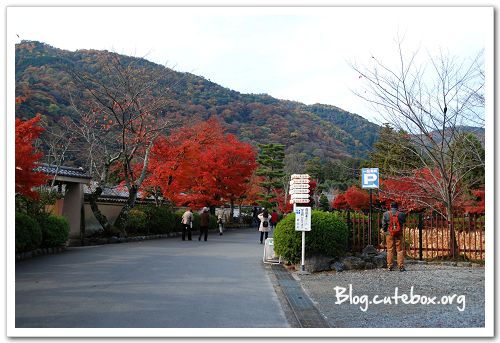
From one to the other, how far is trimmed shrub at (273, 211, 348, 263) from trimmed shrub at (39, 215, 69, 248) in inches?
281

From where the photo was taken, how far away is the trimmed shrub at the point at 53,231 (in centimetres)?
1506

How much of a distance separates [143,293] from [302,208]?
15.5 feet

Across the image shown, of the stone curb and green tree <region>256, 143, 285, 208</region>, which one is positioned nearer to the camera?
the stone curb

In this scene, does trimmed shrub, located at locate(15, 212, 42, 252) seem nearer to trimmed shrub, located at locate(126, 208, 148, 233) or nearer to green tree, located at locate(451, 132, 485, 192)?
trimmed shrub, located at locate(126, 208, 148, 233)

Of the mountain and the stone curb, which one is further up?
the mountain

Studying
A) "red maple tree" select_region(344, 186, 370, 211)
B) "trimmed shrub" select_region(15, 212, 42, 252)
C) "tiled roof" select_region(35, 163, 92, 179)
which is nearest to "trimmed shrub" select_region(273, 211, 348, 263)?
"trimmed shrub" select_region(15, 212, 42, 252)

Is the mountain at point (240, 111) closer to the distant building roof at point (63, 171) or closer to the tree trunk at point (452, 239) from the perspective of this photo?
the distant building roof at point (63, 171)

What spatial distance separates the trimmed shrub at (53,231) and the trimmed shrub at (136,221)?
24.7 feet

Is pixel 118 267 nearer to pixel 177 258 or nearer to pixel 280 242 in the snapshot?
pixel 177 258

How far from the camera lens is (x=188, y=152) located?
2556 cm

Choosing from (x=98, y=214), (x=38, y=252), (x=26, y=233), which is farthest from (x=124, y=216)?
(x=26, y=233)

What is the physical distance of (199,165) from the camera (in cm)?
2900

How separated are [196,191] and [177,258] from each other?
50.7 feet

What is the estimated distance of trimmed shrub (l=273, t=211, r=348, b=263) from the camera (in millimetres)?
12445
